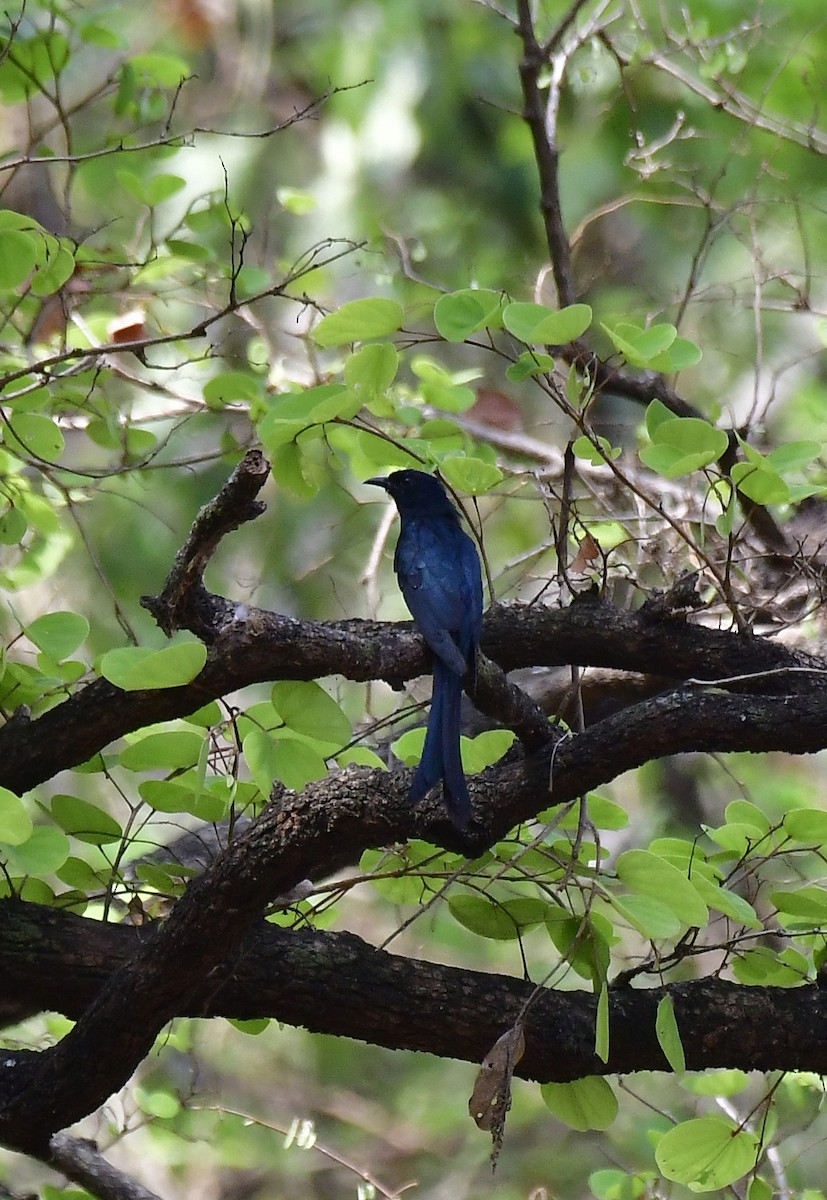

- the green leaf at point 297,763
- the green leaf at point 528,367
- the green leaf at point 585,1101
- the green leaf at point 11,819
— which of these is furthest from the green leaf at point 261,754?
the green leaf at point 585,1101

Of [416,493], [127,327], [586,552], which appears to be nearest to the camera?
[586,552]

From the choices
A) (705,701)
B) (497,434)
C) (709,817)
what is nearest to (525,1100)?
(709,817)

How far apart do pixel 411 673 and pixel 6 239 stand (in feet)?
3.29

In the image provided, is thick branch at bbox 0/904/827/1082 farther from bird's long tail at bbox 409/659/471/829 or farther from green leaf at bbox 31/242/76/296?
green leaf at bbox 31/242/76/296

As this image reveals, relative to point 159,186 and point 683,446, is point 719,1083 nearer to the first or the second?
point 683,446

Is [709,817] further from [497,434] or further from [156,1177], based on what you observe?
[156,1177]

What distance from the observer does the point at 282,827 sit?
1942 mm

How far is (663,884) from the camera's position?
1.81 m

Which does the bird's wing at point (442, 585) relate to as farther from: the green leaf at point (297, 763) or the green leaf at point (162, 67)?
the green leaf at point (162, 67)

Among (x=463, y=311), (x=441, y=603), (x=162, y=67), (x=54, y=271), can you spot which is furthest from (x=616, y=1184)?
(x=162, y=67)

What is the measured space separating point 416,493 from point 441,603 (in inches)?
31.5

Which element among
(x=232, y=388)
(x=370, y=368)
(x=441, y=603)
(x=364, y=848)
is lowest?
(x=364, y=848)

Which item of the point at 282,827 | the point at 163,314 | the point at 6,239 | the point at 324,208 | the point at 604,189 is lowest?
the point at 282,827

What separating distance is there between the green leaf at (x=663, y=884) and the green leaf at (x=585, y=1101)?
1.57ft
